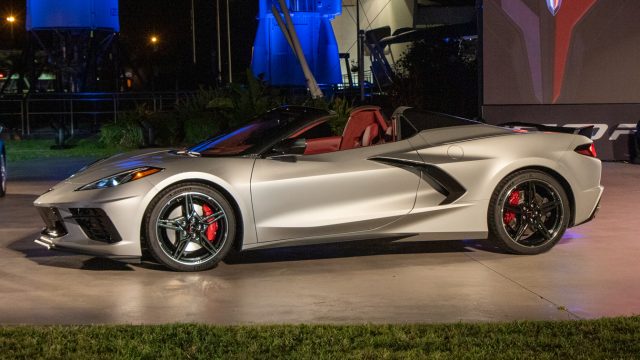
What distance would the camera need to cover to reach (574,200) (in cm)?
842

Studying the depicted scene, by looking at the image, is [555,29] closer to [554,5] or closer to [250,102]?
[554,5]

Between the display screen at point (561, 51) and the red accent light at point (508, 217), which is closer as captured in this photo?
the red accent light at point (508, 217)

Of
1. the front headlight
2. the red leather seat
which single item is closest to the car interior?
the red leather seat

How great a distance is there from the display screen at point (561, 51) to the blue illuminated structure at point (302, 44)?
33136mm

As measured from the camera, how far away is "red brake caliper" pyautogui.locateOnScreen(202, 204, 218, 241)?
Answer: 772cm

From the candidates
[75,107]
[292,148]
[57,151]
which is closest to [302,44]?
[75,107]

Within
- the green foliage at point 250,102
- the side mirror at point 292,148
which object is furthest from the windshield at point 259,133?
the green foliage at point 250,102

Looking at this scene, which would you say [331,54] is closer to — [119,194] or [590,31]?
[590,31]

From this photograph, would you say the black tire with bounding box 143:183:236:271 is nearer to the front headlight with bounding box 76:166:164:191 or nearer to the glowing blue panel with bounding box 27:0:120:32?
the front headlight with bounding box 76:166:164:191

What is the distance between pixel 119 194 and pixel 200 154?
104 cm

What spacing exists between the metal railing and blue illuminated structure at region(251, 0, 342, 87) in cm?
1261

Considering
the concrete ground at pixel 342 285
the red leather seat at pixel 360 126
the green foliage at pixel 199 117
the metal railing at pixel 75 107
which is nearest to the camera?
the concrete ground at pixel 342 285

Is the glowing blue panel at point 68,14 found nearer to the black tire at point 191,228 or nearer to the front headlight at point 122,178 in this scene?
the front headlight at point 122,178

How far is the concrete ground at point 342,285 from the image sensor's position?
632 centimetres
